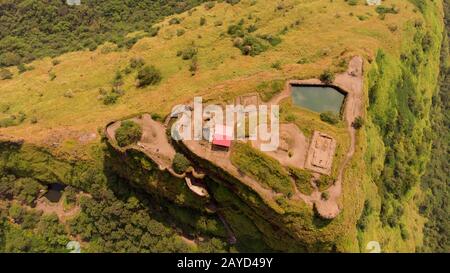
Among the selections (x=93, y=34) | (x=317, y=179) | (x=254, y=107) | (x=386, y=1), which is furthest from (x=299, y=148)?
(x=93, y=34)

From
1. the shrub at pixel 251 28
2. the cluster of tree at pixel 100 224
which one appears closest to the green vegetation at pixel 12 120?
the cluster of tree at pixel 100 224

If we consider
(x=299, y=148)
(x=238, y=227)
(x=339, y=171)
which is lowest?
(x=238, y=227)

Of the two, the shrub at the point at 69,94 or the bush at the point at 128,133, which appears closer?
the bush at the point at 128,133

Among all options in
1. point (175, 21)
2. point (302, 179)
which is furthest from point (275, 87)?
point (175, 21)

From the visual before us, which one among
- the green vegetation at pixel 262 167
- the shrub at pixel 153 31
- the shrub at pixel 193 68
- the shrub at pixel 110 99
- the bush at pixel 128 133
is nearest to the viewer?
the green vegetation at pixel 262 167

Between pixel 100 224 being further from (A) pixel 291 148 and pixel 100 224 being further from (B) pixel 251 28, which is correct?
(B) pixel 251 28

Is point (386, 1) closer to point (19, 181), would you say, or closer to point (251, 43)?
point (251, 43)

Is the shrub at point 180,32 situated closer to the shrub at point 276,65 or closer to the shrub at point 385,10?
the shrub at point 276,65
